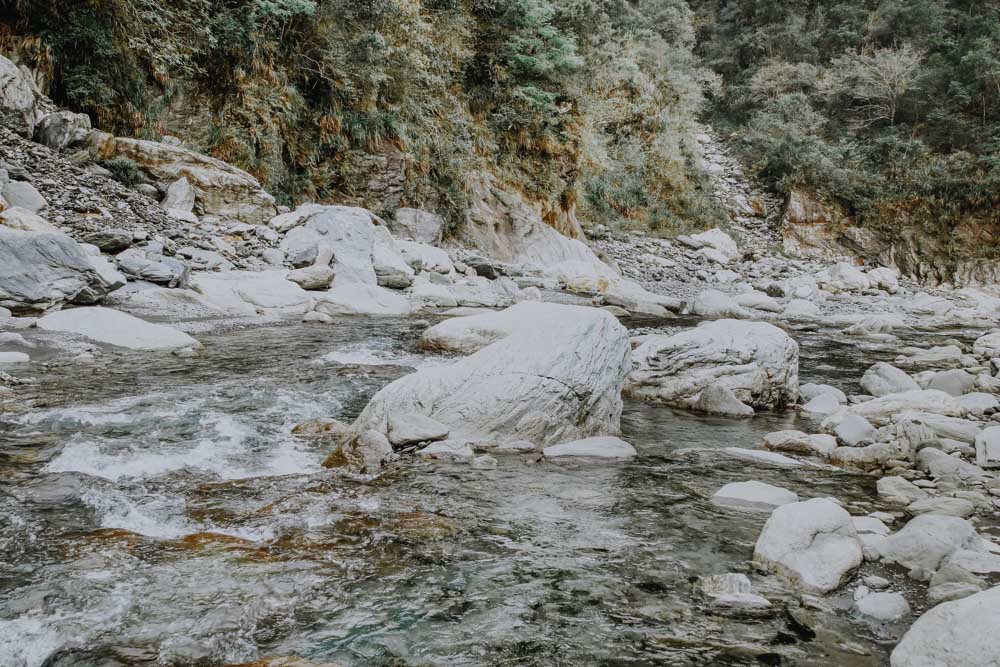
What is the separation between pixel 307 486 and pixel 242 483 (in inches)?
13.7

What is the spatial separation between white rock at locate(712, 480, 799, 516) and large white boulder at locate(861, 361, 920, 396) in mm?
4015

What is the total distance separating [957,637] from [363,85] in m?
15.7

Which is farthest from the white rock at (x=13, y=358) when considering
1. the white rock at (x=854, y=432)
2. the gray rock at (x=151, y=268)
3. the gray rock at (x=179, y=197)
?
the white rock at (x=854, y=432)

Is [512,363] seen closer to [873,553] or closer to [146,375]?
[873,553]

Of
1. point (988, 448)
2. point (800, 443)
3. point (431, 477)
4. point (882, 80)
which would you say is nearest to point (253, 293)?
point (431, 477)

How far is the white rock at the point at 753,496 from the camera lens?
135 inches

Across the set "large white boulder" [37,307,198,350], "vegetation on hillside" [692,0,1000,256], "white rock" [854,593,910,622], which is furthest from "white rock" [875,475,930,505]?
"vegetation on hillside" [692,0,1000,256]

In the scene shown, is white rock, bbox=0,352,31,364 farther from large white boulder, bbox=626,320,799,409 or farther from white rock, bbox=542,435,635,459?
large white boulder, bbox=626,320,799,409

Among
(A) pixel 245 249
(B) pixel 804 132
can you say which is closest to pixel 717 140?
(B) pixel 804 132

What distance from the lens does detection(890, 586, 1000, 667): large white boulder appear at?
177 centimetres

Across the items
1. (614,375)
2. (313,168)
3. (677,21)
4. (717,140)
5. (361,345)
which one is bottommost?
(361,345)

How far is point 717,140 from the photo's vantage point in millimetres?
34406

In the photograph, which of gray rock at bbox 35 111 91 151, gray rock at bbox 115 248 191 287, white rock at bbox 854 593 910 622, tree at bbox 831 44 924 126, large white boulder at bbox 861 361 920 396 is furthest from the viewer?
tree at bbox 831 44 924 126

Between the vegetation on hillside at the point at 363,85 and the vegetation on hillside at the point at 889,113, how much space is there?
932cm
